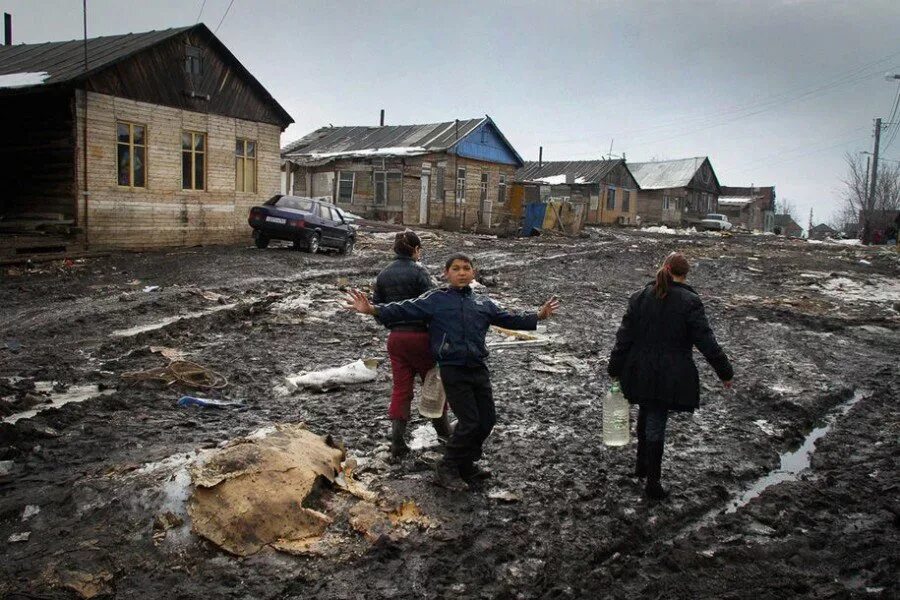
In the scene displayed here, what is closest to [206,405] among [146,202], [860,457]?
[860,457]

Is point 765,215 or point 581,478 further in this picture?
point 765,215

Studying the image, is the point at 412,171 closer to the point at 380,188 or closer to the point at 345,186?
the point at 380,188

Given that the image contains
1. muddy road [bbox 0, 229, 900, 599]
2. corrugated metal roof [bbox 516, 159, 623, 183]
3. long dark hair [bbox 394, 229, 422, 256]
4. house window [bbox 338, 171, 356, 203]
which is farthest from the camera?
corrugated metal roof [bbox 516, 159, 623, 183]

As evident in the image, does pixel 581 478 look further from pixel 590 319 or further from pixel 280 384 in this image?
pixel 590 319

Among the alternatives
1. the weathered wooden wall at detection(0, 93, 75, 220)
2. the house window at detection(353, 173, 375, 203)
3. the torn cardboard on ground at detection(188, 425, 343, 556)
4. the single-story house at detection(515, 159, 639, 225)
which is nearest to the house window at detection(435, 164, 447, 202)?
the house window at detection(353, 173, 375, 203)

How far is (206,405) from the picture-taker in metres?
6.05

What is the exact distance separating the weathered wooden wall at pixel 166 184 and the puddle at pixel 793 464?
16.5 m

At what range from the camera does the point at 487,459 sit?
5086 millimetres

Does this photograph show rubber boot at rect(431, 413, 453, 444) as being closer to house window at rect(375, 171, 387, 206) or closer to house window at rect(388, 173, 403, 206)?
house window at rect(388, 173, 403, 206)

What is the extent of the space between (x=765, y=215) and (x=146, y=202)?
72.3 m

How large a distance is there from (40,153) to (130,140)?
2.11m

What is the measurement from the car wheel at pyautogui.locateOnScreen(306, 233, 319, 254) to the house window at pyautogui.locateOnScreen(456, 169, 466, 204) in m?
16.6

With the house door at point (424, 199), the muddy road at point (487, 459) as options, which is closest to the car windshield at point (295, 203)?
the muddy road at point (487, 459)

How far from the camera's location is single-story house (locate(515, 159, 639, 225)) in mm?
49500
